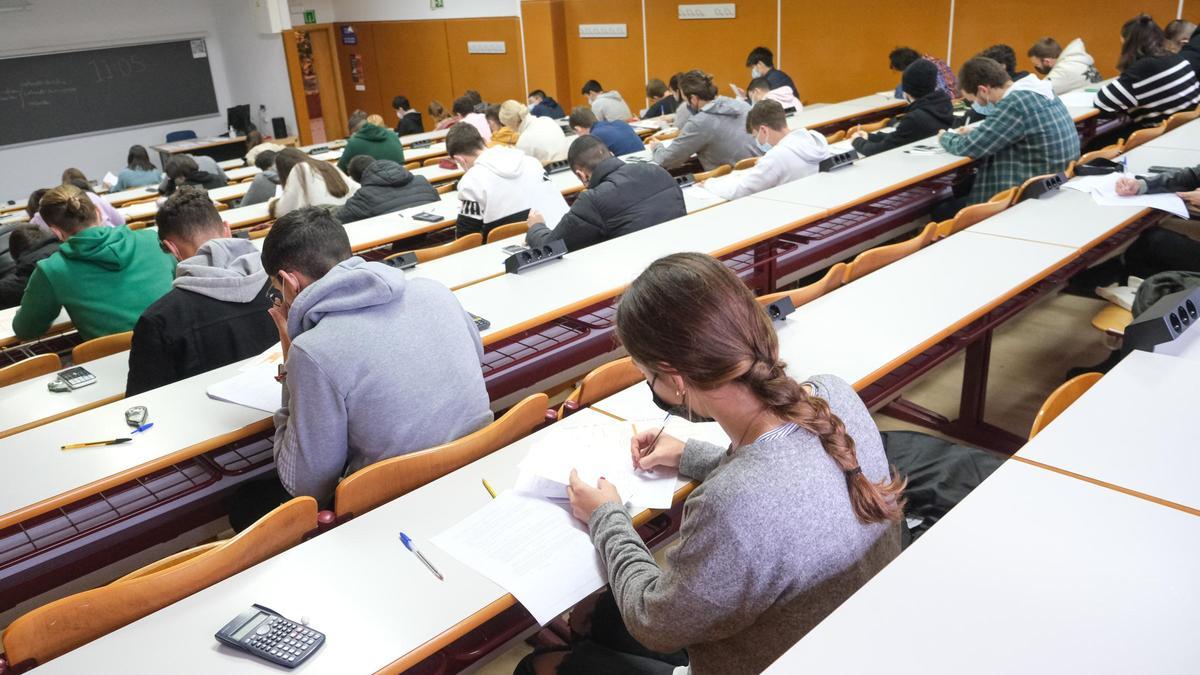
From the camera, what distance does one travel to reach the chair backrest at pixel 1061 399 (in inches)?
81.5

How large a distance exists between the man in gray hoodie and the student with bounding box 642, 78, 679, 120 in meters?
7.80

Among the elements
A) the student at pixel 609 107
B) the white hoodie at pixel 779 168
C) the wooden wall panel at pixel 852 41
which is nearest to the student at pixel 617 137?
the white hoodie at pixel 779 168

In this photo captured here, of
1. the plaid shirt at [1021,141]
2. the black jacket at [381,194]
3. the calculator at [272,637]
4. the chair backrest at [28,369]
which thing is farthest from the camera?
the black jacket at [381,194]

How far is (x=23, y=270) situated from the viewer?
16.1ft

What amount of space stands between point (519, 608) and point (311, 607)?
39cm

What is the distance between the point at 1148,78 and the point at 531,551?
5.99m

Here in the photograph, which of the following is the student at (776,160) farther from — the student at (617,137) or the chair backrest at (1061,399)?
the chair backrest at (1061,399)

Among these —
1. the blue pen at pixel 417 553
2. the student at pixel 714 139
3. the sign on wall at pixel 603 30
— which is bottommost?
the blue pen at pixel 417 553

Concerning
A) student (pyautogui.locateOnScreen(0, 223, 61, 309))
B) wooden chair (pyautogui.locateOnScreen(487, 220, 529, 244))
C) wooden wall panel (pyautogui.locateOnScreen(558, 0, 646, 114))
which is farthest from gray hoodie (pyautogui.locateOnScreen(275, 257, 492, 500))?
wooden wall panel (pyautogui.locateOnScreen(558, 0, 646, 114))

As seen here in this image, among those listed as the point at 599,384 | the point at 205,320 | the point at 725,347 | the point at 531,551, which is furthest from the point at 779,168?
the point at 725,347

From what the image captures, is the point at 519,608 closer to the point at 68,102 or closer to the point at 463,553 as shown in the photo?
the point at 463,553

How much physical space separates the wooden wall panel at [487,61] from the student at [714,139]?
693 cm

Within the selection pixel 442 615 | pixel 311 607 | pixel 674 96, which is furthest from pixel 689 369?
pixel 674 96

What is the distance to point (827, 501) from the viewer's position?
1344 mm
